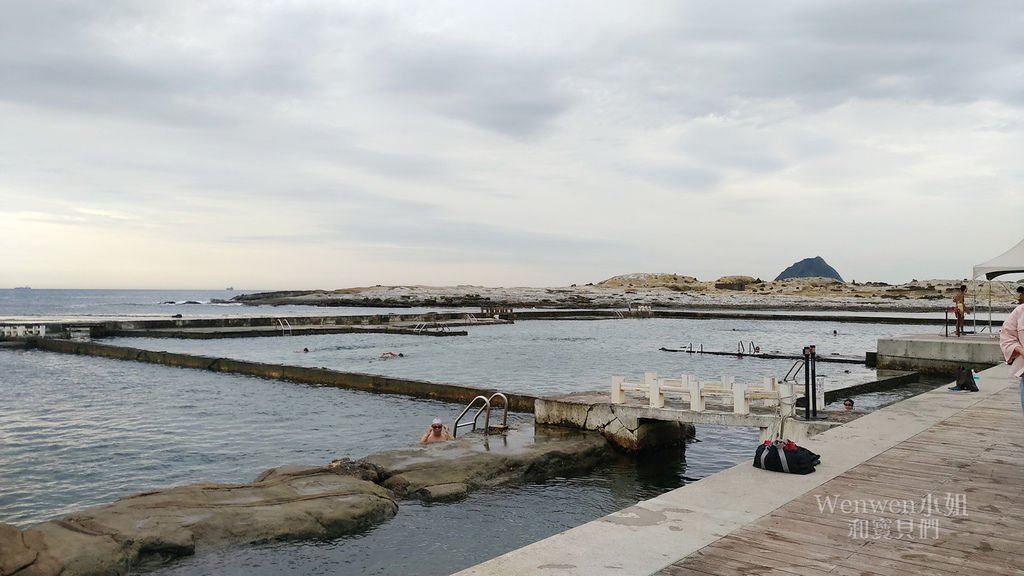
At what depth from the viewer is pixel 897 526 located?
17.8 feet

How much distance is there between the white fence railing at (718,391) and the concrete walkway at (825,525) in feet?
8.99

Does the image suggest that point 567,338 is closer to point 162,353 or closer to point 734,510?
point 162,353

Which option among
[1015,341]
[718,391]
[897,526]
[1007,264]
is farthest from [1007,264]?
[897,526]

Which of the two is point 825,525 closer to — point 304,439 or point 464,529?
point 464,529

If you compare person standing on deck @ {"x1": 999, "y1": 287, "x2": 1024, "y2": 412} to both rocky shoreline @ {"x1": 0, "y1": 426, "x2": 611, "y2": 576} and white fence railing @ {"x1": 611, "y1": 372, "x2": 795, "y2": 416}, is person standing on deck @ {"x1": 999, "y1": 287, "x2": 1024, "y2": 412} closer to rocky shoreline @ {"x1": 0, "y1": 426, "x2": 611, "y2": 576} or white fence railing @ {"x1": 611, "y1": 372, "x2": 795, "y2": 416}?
white fence railing @ {"x1": 611, "y1": 372, "x2": 795, "y2": 416}

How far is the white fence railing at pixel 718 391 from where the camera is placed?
11227 millimetres

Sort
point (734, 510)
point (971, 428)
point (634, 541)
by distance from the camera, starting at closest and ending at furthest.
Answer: point (634, 541)
point (734, 510)
point (971, 428)

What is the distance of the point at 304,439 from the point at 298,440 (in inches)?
5.7

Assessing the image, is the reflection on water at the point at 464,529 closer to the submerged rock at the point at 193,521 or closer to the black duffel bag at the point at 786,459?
the submerged rock at the point at 193,521

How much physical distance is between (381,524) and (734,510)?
15.8 feet

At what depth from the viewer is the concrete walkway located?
4676 millimetres

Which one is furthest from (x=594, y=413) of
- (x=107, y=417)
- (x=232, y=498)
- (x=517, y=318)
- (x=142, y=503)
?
(x=517, y=318)

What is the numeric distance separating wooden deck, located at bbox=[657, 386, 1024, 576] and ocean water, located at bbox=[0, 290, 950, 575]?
3.86 meters

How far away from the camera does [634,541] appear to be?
516cm
